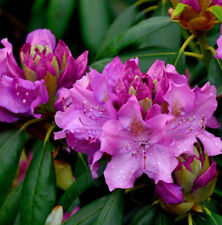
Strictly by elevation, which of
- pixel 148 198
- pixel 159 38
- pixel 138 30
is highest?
pixel 138 30

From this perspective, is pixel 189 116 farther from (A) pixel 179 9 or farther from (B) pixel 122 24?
(B) pixel 122 24

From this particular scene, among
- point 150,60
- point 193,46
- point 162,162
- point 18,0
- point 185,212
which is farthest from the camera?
point 18,0

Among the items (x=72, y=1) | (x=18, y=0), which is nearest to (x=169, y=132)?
(x=72, y=1)

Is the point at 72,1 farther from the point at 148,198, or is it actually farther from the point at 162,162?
the point at 162,162

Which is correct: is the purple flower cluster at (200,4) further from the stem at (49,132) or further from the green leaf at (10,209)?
the green leaf at (10,209)

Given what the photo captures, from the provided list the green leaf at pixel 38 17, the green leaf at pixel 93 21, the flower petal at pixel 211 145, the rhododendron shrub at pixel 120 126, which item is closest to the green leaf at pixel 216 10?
the rhododendron shrub at pixel 120 126

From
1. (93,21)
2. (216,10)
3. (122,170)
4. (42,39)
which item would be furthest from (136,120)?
(93,21)
